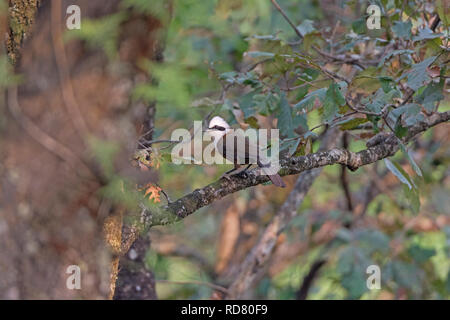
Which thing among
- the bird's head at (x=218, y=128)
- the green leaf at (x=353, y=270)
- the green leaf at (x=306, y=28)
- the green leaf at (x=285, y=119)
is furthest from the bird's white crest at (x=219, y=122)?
the green leaf at (x=353, y=270)

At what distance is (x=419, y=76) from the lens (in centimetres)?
252

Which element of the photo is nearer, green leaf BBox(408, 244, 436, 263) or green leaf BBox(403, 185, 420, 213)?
green leaf BBox(403, 185, 420, 213)

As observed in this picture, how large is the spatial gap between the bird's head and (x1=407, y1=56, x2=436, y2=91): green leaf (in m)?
1.15

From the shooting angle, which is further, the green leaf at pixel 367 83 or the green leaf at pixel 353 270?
the green leaf at pixel 353 270

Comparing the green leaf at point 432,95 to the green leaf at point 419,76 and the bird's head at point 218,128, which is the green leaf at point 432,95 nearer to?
the green leaf at point 419,76

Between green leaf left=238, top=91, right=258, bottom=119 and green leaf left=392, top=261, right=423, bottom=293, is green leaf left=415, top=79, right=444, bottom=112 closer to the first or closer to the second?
green leaf left=238, top=91, right=258, bottom=119

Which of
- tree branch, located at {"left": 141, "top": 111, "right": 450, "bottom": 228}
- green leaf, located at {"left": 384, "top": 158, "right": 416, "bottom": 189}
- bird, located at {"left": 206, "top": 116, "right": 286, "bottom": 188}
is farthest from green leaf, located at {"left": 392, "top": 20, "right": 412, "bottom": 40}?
bird, located at {"left": 206, "top": 116, "right": 286, "bottom": 188}

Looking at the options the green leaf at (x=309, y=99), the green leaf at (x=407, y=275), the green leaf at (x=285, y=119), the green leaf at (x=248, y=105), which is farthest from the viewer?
the green leaf at (x=407, y=275)

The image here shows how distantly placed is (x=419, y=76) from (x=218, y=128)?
130 centimetres

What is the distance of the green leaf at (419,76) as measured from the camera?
98.5 inches

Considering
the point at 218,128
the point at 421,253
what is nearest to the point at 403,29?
the point at 218,128

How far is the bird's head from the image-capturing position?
3295 mm

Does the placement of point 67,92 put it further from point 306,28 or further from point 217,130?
point 306,28

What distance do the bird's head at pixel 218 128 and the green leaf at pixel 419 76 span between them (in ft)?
3.76
